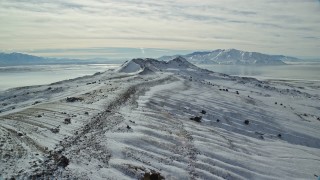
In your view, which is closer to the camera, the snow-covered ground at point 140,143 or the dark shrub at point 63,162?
the dark shrub at point 63,162

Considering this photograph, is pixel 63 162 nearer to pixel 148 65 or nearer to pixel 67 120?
pixel 67 120

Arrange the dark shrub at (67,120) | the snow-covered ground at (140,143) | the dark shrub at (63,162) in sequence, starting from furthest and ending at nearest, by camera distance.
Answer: the dark shrub at (67,120) < the snow-covered ground at (140,143) < the dark shrub at (63,162)

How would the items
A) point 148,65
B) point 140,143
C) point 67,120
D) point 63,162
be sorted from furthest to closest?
point 148,65, point 67,120, point 140,143, point 63,162

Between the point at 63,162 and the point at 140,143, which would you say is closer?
the point at 63,162

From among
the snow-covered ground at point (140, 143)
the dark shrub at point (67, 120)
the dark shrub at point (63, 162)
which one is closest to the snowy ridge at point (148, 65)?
the snow-covered ground at point (140, 143)

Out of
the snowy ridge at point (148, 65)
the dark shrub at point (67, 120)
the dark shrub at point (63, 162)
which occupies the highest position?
the dark shrub at point (63, 162)

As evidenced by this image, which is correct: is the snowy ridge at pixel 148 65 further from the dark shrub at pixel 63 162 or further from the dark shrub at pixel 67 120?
the dark shrub at pixel 63 162

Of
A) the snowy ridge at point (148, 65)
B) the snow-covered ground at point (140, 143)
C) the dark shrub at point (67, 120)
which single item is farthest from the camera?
the snowy ridge at point (148, 65)

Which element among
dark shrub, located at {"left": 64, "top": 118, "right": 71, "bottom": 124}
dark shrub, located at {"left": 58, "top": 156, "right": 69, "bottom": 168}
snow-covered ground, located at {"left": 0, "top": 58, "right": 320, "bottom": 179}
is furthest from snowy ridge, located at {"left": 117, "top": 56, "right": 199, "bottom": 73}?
dark shrub, located at {"left": 58, "top": 156, "right": 69, "bottom": 168}

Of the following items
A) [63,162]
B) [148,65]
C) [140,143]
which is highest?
[63,162]

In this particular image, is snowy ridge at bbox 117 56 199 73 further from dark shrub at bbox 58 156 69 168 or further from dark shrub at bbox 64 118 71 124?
dark shrub at bbox 58 156 69 168

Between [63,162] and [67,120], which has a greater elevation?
[63,162]

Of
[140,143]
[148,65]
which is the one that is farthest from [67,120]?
[148,65]
